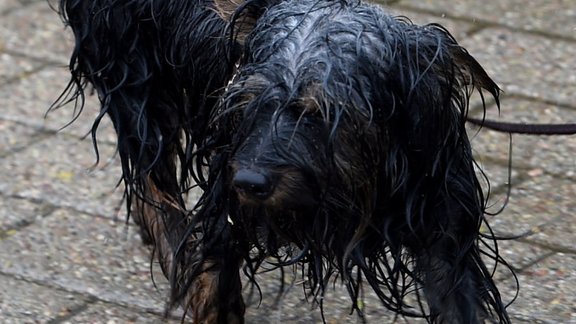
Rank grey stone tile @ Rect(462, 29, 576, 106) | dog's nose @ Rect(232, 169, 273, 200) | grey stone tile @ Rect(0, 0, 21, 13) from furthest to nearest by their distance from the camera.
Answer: grey stone tile @ Rect(0, 0, 21, 13) → grey stone tile @ Rect(462, 29, 576, 106) → dog's nose @ Rect(232, 169, 273, 200)

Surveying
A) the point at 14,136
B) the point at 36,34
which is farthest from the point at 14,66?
the point at 14,136

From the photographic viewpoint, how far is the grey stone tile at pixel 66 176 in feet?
17.4

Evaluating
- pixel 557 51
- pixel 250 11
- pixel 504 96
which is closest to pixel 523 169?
pixel 504 96

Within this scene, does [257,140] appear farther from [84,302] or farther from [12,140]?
[12,140]

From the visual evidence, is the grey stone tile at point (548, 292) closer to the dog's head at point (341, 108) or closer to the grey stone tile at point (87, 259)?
the dog's head at point (341, 108)

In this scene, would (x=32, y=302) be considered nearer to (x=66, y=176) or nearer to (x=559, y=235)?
(x=66, y=176)

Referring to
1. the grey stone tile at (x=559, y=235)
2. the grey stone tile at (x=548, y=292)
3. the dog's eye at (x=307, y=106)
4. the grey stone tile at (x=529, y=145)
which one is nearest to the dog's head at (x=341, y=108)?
the dog's eye at (x=307, y=106)

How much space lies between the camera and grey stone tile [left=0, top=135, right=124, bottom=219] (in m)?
5.31

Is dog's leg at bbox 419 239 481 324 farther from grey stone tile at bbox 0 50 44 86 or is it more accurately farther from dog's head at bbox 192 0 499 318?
grey stone tile at bbox 0 50 44 86

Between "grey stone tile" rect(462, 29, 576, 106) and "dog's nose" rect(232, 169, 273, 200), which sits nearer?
"dog's nose" rect(232, 169, 273, 200)

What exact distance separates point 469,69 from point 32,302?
179 cm

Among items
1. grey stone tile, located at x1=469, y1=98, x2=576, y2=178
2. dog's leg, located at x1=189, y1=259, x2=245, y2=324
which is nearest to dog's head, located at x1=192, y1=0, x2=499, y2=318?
dog's leg, located at x1=189, y1=259, x2=245, y2=324

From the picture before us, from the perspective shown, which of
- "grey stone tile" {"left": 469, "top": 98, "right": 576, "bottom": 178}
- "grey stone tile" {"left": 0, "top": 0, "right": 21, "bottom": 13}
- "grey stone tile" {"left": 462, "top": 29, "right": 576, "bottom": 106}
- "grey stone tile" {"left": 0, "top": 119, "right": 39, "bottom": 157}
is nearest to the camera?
"grey stone tile" {"left": 469, "top": 98, "right": 576, "bottom": 178}

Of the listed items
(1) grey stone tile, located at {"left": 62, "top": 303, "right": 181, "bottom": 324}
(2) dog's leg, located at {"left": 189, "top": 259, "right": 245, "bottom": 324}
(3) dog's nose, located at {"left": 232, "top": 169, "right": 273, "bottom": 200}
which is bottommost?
(1) grey stone tile, located at {"left": 62, "top": 303, "right": 181, "bottom": 324}
